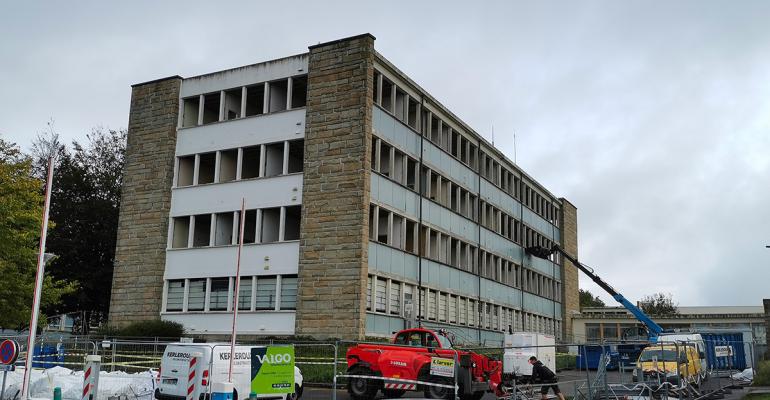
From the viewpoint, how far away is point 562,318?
2532 inches

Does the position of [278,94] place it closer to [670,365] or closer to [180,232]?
[180,232]

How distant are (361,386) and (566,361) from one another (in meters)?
27.8

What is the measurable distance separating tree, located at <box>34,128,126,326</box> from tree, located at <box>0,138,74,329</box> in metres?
11.5

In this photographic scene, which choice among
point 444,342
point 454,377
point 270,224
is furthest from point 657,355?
point 270,224

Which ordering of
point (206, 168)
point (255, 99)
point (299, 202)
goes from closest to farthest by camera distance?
1. point (299, 202)
2. point (255, 99)
3. point (206, 168)

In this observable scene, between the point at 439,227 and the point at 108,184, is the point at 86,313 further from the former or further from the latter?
the point at 439,227

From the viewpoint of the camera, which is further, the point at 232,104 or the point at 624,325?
the point at 624,325

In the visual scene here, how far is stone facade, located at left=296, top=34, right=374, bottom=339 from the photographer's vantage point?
32500mm

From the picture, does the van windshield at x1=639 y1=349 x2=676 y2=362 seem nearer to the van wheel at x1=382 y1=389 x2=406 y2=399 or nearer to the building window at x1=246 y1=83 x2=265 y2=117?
the van wheel at x1=382 y1=389 x2=406 y2=399

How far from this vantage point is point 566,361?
46875 mm

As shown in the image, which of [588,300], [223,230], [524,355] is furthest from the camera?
[588,300]

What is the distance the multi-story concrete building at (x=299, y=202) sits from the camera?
33594mm

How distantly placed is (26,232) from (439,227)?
19.7 meters

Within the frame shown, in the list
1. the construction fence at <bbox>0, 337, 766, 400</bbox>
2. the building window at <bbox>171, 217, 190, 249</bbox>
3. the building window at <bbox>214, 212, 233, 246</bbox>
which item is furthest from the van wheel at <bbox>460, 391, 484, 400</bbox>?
the building window at <bbox>171, 217, 190, 249</bbox>
